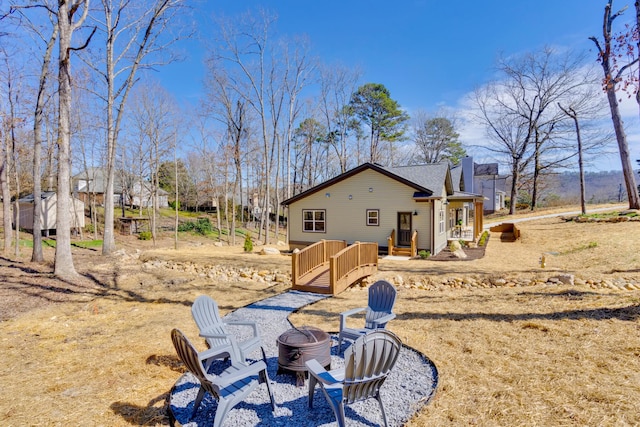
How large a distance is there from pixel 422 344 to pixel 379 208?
11.0 meters

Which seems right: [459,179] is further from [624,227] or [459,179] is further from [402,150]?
[402,150]

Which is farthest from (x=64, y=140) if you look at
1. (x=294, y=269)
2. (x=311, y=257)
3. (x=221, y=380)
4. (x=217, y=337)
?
(x=221, y=380)

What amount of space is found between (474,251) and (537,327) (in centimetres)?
1107

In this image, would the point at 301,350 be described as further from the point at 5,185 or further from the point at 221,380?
the point at 5,185

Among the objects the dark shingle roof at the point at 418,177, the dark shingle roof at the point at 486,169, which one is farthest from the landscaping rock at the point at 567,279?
A: the dark shingle roof at the point at 486,169

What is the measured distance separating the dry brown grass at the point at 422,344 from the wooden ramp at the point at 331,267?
44 centimetres

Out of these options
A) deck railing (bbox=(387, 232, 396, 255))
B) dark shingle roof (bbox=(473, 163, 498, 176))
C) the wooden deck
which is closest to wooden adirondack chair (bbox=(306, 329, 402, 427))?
the wooden deck

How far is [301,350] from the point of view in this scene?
A: 3883 millimetres

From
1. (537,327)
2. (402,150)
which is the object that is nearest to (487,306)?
(537,327)

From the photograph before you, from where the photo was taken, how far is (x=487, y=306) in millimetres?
6750

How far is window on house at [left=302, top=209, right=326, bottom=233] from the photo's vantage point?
17.1 metres

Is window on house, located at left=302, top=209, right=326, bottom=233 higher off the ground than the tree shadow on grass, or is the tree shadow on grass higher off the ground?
window on house, located at left=302, top=209, right=326, bottom=233

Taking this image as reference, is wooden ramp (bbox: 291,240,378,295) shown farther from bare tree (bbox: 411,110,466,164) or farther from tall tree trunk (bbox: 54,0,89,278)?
bare tree (bbox: 411,110,466,164)

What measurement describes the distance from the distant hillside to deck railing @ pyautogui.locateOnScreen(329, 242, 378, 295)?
37.8 m
